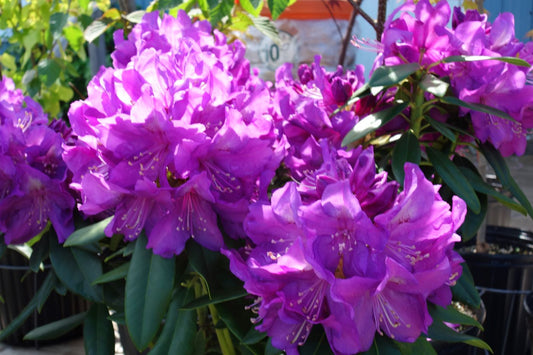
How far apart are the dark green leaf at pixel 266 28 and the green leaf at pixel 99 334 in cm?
92

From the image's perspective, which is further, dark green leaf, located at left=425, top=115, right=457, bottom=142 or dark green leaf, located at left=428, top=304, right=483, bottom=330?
dark green leaf, located at left=425, top=115, right=457, bottom=142

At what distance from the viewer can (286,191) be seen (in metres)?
0.67

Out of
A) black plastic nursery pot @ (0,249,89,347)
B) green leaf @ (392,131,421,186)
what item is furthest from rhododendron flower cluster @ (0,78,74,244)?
black plastic nursery pot @ (0,249,89,347)

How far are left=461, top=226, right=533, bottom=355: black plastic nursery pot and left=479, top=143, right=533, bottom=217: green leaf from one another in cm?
89

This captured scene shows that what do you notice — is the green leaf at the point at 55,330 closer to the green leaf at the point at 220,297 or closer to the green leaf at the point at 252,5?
the green leaf at the point at 220,297

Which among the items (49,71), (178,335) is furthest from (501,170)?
(49,71)

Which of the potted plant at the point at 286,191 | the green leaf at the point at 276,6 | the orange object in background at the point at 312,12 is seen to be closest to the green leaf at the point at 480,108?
the potted plant at the point at 286,191

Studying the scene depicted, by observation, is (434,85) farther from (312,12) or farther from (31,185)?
(312,12)

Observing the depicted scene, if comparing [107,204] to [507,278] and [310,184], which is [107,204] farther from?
[507,278]

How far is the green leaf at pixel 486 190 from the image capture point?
94cm

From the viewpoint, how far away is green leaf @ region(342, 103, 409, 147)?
0.88 metres

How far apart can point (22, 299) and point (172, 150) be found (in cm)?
155

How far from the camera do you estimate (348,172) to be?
0.71 meters

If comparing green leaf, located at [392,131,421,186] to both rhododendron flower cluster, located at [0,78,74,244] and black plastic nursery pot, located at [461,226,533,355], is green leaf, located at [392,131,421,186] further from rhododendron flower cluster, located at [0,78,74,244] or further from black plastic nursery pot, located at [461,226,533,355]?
black plastic nursery pot, located at [461,226,533,355]
